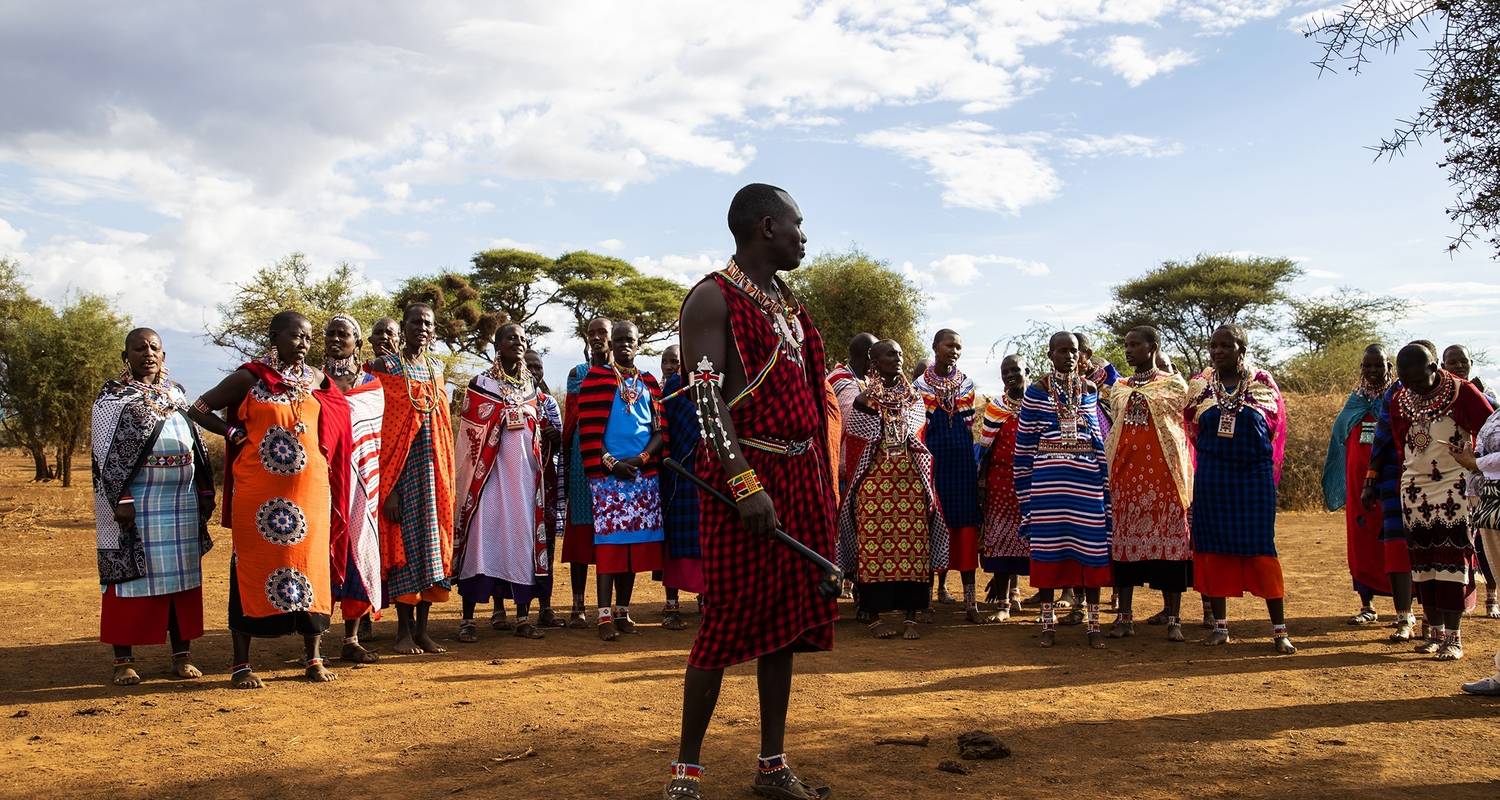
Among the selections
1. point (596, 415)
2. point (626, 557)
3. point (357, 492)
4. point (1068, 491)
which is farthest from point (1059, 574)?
point (357, 492)

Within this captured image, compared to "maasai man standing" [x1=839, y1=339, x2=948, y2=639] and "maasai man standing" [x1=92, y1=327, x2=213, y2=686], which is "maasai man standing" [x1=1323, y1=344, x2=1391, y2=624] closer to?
"maasai man standing" [x1=839, y1=339, x2=948, y2=639]

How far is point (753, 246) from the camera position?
13.1 ft

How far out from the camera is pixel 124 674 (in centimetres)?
619

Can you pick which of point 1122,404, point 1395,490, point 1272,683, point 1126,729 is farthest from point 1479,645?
point 1126,729

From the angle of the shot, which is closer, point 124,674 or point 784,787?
point 784,787

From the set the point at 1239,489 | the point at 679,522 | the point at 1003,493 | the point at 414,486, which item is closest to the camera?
the point at 414,486

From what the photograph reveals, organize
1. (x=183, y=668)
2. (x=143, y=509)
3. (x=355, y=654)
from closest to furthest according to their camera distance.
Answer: (x=143, y=509) → (x=183, y=668) → (x=355, y=654)

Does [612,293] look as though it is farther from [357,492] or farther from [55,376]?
[357,492]

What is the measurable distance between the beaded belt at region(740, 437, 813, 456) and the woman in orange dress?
3308mm

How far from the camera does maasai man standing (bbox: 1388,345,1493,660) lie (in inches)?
260

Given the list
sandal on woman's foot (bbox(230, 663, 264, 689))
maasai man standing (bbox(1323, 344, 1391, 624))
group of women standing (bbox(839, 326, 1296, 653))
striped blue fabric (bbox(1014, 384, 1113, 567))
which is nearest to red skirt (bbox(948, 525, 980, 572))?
group of women standing (bbox(839, 326, 1296, 653))

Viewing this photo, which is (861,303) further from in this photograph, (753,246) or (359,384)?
(753,246)

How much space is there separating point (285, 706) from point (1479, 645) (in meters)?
7.47

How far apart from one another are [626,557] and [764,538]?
414cm
